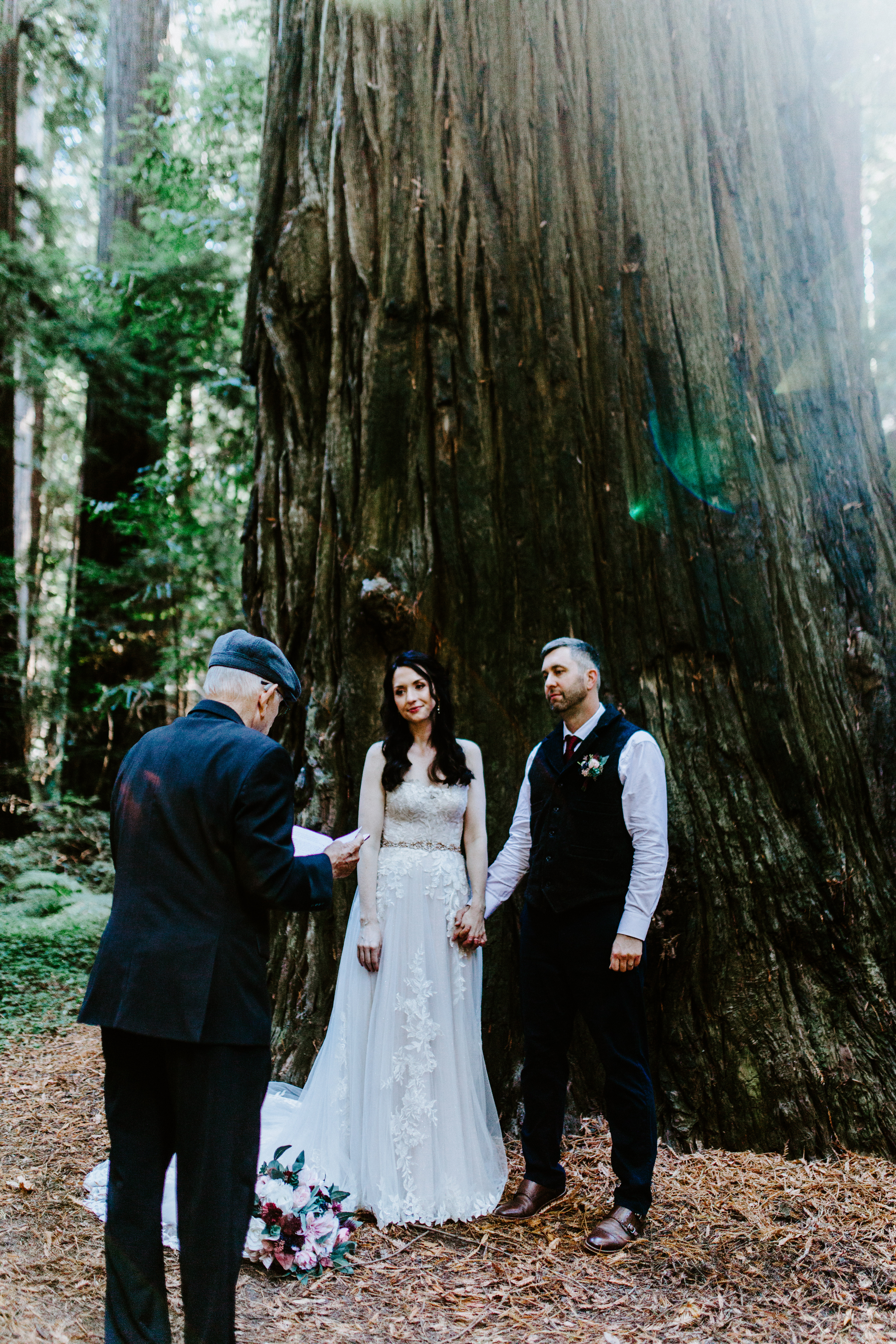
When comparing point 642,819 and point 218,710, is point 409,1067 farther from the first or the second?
point 218,710

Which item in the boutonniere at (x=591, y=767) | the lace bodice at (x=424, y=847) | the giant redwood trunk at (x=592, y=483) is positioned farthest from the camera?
the giant redwood trunk at (x=592, y=483)

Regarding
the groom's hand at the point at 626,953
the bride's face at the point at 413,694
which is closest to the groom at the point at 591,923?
the groom's hand at the point at 626,953

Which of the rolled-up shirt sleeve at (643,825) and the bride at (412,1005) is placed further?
the bride at (412,1005)

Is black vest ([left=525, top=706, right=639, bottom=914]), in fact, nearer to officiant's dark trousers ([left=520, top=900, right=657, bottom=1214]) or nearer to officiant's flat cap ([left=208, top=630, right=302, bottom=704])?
officiant's dark trousers ([left=520, top=900, right=657, bottom=1214])

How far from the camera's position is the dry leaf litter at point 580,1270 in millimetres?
2875

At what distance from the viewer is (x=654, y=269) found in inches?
180

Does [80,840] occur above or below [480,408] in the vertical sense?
below

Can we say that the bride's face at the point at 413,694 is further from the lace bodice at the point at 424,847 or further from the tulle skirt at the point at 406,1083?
the tulle skirt at the point at 406,1083

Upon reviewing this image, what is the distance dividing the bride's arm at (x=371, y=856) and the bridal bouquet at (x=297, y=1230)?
84 centimetres

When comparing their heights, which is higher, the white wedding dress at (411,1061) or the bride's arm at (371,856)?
the bride's arm at (371,856)

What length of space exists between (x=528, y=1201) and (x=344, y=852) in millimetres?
1825

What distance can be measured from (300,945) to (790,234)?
4.51 m

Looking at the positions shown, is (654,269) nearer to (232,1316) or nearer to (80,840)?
(232,1316)

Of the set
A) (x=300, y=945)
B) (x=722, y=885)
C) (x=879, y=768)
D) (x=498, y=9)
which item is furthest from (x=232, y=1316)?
(x=498, y=9)
